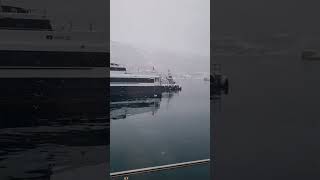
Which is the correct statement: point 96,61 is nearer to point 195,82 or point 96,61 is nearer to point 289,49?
point 195,82

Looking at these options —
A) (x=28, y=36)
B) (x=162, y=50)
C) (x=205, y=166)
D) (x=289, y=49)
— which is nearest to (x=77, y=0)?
(x=28, y=36)

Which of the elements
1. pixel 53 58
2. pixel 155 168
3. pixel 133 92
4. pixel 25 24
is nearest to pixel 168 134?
pixel 155 168

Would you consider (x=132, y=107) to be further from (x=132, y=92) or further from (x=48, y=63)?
(x=48, y=63)

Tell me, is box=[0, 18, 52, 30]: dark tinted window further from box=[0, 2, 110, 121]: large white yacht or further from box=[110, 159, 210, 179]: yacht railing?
box=[110, 159, 210, 179]: yacht railing

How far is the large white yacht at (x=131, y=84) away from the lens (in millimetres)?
2199

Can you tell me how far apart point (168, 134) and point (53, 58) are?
74 centimetres

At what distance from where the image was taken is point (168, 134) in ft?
7.75

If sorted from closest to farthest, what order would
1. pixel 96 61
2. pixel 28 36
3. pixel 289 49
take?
pixel 28 36 < pixel 96 61 < pixel 289 49

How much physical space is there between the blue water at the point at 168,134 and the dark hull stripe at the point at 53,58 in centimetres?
27

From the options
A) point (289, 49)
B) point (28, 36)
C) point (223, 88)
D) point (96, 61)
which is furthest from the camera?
point (289, 49)

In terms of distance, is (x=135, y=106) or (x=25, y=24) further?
(x=135, y=106)

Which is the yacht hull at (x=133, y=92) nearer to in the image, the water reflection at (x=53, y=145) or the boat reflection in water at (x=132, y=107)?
the boat reflection in water at (x=132, y=107)

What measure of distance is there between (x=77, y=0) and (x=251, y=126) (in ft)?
4.17

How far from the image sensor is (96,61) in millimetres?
2148
